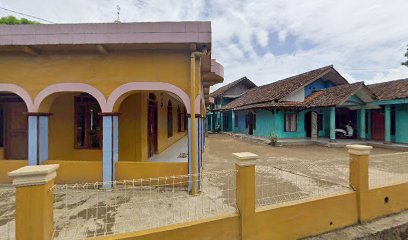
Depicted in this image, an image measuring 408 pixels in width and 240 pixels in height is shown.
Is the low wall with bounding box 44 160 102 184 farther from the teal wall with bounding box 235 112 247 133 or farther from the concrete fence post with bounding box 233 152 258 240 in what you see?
the teal wall with bounding box 235 112 247 133

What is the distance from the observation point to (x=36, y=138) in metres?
5.37

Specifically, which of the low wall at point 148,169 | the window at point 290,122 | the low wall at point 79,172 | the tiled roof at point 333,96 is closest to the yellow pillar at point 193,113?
the low wall at point 148,169

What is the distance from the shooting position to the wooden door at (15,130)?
655 cm

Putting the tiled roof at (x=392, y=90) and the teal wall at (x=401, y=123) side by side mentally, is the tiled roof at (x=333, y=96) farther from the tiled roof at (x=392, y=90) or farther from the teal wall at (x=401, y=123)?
the teal wall at (x=401, y=123)

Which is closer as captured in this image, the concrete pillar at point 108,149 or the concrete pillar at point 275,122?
the concrete pillar at point 108,149

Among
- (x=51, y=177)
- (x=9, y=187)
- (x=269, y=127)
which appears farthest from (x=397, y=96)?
(x=9, y=187)

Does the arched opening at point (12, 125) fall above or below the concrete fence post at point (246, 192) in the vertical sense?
above

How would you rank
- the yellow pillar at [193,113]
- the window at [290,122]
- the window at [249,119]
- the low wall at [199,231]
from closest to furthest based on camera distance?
the low wall at [199,231] → the yellow pillar at [193,113] → the window at [290,122] → the window at [249,119]

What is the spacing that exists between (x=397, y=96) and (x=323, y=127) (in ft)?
16.8

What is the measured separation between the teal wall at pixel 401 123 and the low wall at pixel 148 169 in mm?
14278

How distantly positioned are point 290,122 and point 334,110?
2843 mm

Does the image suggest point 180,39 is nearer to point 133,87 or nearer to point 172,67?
→ point 172,67

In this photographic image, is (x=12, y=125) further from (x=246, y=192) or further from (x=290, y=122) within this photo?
(x=290, y=122)

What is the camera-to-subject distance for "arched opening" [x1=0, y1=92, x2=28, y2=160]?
6.52 metres
